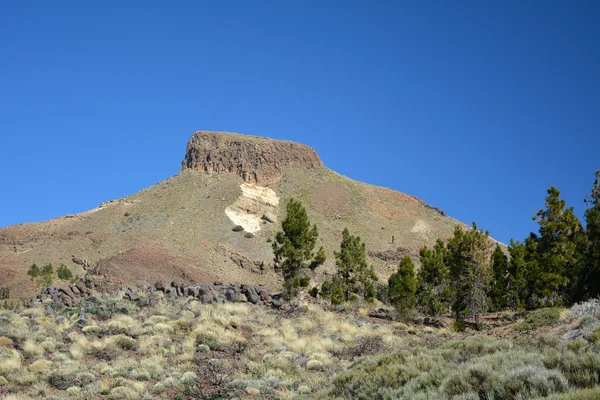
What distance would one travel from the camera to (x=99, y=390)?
16.0 m

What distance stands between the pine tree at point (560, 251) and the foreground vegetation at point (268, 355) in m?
10.6

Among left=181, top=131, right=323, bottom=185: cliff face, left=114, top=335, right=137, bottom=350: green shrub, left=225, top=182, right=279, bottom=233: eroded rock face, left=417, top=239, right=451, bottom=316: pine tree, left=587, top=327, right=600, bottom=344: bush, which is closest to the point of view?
left=587, top=327, right=600, bottom=344: bush

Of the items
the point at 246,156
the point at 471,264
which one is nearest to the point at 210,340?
the point at 471,264

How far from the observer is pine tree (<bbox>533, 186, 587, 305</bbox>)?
120 feet

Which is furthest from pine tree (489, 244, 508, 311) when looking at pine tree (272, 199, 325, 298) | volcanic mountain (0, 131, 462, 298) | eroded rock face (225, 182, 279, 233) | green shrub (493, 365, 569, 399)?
eroded rock face (225, 182, 279, 233)

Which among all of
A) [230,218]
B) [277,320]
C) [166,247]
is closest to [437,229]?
[230,218]

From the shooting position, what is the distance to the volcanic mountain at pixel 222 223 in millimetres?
69750

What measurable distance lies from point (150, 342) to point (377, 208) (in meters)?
88.1

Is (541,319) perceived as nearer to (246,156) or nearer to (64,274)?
(64,274)

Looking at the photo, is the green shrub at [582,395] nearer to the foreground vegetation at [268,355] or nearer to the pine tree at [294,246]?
the foreground vegetation at [268,355]

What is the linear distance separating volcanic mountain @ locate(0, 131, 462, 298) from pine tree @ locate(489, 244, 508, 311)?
90.9 feet

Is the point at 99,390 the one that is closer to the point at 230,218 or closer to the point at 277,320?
the point at 277,320

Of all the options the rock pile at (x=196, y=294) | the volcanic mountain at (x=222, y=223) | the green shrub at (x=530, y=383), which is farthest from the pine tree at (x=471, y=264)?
the volcanic mountain at (x=222, y=223)

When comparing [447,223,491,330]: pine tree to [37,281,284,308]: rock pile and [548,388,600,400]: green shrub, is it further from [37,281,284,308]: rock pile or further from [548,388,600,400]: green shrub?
[548,388,600,400]: green shrub
